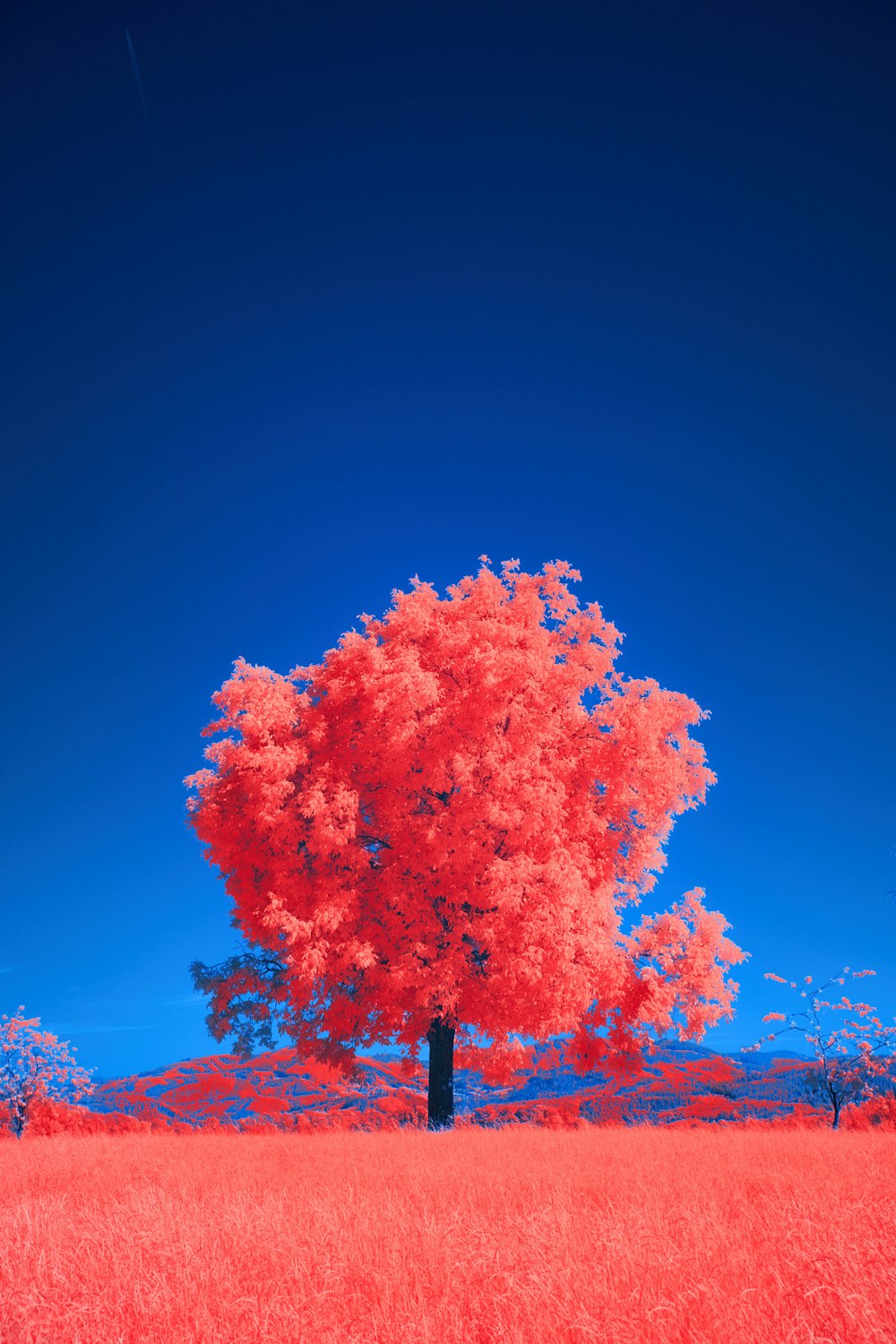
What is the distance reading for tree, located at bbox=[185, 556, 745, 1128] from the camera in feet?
52.2

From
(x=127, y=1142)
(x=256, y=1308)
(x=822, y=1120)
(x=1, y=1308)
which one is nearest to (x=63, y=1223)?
(x=1, y=1308)

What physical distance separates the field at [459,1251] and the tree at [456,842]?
4.57 meters

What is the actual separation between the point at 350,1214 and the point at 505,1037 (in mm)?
9159

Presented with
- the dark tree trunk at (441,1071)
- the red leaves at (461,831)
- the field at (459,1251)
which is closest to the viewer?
the field at (459,1251)

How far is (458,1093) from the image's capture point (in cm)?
1967

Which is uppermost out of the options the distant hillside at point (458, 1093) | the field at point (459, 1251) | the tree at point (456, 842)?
the tree at point (456, 842)

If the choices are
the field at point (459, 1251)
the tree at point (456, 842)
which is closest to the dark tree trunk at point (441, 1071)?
the tree at point (456, 842)

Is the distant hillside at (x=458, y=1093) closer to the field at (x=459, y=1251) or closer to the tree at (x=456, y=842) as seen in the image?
the tree at (x=456, y=842)

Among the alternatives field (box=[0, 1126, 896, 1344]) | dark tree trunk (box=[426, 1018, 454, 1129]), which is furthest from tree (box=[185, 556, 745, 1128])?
field (box=[0, 1126, 896, 1344])

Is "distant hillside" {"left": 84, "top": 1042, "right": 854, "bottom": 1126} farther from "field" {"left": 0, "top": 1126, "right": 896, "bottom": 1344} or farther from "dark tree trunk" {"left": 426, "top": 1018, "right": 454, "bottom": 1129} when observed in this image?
"field" {"left": 0, "top": 1126, "right": 896, "bottom": 1344}

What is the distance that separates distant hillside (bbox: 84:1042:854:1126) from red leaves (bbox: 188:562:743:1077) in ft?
7.37

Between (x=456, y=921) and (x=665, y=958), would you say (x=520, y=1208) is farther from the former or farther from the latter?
(x=665, y=958)

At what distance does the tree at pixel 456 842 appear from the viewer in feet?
52.2

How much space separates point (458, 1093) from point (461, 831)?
25.2 feet
